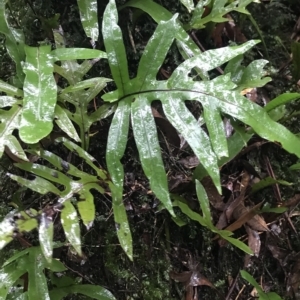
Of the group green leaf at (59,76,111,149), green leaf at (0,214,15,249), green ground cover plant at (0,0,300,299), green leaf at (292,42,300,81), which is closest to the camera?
green leaf at (0,214,15,249)

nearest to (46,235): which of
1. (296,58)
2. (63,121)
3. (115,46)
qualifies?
(63,121)

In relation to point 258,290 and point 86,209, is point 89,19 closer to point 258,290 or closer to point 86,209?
point 86,209

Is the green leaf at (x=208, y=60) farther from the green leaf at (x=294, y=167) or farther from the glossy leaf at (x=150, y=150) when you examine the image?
the green leaf at (x=294, y=167)

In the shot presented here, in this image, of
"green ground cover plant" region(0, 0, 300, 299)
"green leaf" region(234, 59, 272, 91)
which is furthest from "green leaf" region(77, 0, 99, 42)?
"green leaf" region(234, 59, 272, 91)

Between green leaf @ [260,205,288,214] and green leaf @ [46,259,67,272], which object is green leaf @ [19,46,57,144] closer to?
green leaf @ [46,259,67,272]

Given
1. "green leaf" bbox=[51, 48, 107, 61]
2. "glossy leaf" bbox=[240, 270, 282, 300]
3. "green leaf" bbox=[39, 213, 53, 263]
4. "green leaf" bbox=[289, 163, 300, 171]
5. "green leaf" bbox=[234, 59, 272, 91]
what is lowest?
"glossy leaf" bbox=[240, 270, 282, 300]

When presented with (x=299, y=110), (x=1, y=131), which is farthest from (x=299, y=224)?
(x=1, y=131)
